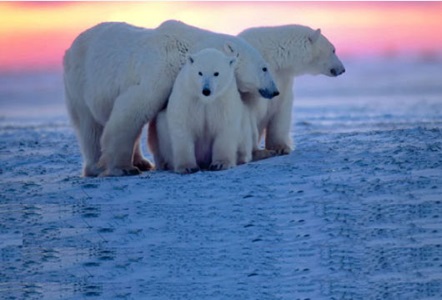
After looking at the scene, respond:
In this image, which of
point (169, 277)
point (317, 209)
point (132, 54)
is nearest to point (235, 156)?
point (132, 54)

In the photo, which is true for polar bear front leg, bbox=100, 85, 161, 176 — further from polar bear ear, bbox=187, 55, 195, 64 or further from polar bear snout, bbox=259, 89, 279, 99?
polar bear snout, bbox=259, 89, 279, 99

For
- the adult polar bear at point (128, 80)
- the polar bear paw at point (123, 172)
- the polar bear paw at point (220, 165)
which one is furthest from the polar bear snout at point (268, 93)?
the polar bear paw at point (123, 172)

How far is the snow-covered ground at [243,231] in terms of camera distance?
6.19m

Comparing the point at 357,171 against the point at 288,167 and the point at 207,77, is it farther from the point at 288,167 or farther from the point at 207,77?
the point at 207,77

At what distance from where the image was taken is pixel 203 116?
9.13m

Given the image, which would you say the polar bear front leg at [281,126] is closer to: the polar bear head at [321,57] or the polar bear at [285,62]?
the polar bear at [285,62]

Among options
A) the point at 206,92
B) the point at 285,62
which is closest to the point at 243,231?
the point at 206,92

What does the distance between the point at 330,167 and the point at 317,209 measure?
1.33 meters

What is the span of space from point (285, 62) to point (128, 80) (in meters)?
1.75

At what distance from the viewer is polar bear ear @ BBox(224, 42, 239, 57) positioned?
31.3 ft

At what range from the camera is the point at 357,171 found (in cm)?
838

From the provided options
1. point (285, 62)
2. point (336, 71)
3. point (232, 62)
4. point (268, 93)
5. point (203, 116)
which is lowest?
point (203, 116)

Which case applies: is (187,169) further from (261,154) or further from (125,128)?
(261,154)

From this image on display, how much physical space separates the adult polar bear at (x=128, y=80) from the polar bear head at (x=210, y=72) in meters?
0.48
